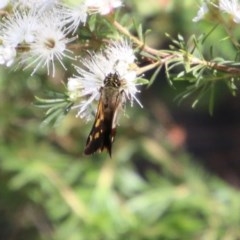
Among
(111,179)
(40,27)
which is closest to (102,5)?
(40,27)

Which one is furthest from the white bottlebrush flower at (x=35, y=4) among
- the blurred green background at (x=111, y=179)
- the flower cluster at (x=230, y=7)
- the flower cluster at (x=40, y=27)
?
the blurred green background at (x=111, y=179)

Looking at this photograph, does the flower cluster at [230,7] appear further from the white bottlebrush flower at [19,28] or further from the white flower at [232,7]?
the white bottlebrush flower at [19,28]

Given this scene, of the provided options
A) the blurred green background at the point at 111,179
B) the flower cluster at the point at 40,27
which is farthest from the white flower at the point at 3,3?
the blurred green background at the point at 111,179

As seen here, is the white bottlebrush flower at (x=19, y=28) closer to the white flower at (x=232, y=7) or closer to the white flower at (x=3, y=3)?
the white flower at (x=3, y=3)

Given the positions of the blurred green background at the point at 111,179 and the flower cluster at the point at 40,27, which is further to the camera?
the blurred green background at the point at 111,179

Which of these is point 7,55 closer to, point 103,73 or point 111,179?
point 103,73

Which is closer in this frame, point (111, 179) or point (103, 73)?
point (103, 73)

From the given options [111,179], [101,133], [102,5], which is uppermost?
[102,5]

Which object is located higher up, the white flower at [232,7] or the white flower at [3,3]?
the white flower at [232,7]

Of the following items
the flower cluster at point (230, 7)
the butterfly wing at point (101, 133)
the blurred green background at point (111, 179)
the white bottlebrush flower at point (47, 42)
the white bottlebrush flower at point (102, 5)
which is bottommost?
the blurred green background at point (111, 179)
